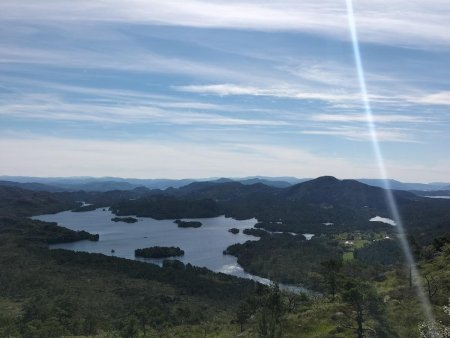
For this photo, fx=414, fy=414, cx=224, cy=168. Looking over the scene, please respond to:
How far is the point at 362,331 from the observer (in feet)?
177

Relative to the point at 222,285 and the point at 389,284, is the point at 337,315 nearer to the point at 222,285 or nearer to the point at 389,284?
the point at 389,284

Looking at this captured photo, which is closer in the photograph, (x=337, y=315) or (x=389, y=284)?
(x=337, y=315)

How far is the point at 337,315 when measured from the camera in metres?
65.8

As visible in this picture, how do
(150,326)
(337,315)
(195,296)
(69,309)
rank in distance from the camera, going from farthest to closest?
(195,296), (69,309), (150,326), (337,315)

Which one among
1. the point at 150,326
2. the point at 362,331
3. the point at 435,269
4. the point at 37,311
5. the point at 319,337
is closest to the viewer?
the point at 362,331

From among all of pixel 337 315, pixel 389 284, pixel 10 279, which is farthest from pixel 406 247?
pixel 10 279

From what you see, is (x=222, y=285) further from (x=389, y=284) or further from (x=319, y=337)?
(x=319, y=337)

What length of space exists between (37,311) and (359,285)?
97898 millimetres

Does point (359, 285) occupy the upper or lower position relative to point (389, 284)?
upper

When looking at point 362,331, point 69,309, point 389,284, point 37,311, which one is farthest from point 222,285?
point 362,331

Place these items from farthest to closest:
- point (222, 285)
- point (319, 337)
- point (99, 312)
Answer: point (222, 285), point (99, 312), point (319, 337)

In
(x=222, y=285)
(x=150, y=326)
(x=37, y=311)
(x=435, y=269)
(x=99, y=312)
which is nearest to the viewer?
(x=435, y=269)

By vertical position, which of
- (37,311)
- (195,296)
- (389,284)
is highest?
(389,284)

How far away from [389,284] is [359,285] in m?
47.9
